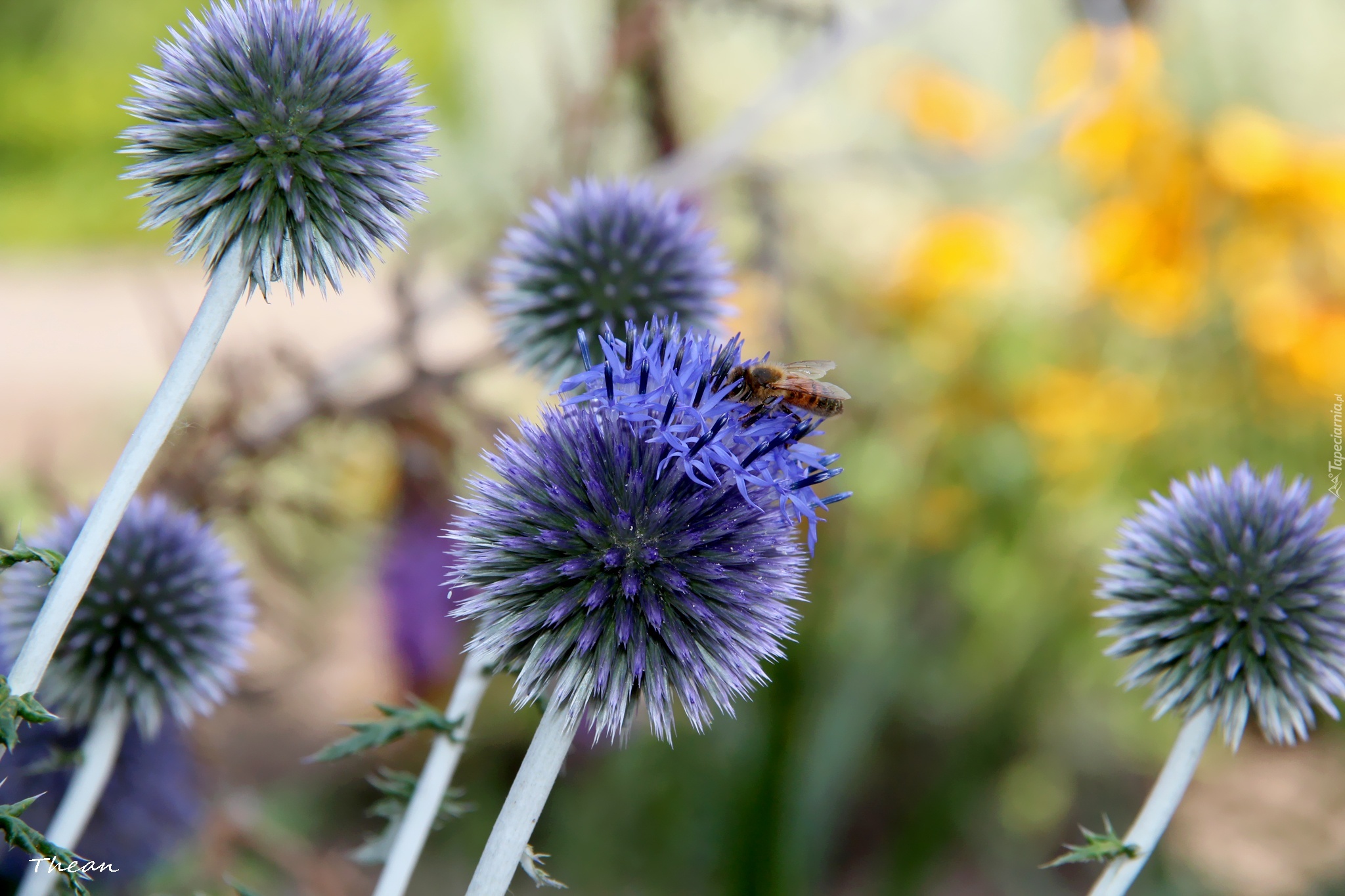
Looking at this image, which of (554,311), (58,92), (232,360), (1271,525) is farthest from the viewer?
(58,92)

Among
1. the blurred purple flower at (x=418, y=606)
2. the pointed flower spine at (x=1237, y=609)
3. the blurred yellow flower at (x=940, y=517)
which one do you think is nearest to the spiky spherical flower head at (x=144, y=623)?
the pointed flower spine at (x=1237, y=609)

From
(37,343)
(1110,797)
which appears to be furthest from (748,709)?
(37,343)

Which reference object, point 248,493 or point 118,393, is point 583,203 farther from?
point 118,393

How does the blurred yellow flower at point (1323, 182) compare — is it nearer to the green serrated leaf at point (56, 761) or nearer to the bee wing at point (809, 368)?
the bee wing at point (809, 368)

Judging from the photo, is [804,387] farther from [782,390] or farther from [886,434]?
[886,434]

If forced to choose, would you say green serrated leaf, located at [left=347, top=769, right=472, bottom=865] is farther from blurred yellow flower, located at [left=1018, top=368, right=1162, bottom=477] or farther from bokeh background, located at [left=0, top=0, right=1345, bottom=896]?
blurred yellow flower, located at [left=1018, top=368, right=1162, bottom=477]

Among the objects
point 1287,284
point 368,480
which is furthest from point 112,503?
point 1287,284
